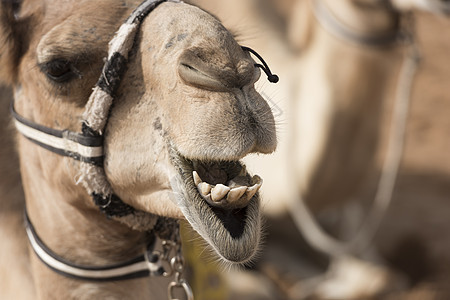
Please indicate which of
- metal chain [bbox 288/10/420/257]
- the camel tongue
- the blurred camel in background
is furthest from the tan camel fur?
metal chain [bbox 288/10/420/257]

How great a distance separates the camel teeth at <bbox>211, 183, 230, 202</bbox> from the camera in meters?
1.37

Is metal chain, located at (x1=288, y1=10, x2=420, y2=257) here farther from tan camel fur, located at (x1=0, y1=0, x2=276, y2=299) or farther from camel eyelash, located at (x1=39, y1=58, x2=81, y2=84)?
camel eyelash, located at (x1=39, y1=58, x2=81, y2=84)

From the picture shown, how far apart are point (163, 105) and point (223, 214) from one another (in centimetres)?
26

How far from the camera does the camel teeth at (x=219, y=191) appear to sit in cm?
137

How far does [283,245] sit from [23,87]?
2932 millimetres

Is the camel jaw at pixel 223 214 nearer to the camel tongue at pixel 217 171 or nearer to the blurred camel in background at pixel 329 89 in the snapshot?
the camel tongue at pixel 217 171

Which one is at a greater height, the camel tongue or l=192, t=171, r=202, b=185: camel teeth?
l=192, t=171, r=202, b=185: camel teeth

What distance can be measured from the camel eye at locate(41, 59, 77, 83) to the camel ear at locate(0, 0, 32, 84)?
0.55ft

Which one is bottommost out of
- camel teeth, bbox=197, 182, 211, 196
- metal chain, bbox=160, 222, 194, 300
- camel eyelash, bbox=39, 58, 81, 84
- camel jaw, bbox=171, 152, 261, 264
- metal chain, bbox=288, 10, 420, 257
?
metal chain, bbox=288, 10, 420, 257

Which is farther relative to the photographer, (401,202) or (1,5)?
(401,202)

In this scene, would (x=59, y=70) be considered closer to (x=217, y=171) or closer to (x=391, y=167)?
(x=217, y=171)

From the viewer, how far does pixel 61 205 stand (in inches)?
69.7

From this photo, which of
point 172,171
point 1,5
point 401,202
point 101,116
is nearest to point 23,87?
point 1,5

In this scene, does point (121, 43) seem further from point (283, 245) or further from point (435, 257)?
point (435, 257)
